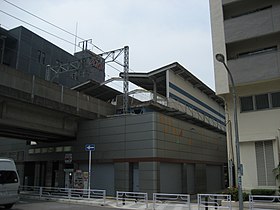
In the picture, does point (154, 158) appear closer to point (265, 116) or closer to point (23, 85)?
point (265, 116)

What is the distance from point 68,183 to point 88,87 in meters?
16.7

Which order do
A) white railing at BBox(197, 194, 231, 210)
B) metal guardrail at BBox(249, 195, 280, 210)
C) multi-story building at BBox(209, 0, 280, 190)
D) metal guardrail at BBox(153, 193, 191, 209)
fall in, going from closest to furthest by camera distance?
1. metal guardrail at BBox(249, 195, 280, 210)
2. white railing at BBox(197, 194, 231, 210)
3. metal guardrail at BBox(153, 193, 191, 209)
4. multi-story building at BBox(209, 0, 280, 190)

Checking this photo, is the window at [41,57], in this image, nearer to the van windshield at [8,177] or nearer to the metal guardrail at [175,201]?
the metal guardrail at [175,201]

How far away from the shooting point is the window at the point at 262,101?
784 inches

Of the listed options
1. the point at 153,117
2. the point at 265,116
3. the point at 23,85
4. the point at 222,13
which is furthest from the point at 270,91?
the point at 23,85

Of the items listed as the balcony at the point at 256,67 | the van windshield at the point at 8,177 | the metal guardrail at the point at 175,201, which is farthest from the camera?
the balcony at the point at 256,67

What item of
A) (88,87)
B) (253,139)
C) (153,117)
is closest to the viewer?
(253,139)

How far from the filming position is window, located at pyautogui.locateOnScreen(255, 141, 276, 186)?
61.8 ft

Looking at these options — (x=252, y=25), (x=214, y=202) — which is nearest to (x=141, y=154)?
(x=214, y=202)

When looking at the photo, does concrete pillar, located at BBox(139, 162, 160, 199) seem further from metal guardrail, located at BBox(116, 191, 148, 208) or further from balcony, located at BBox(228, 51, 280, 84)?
balcony, located at BBox(228, 51, 280, 84)

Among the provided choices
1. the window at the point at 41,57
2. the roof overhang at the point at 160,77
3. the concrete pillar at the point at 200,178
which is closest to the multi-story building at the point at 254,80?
the concrete pillar at the point at 200,178

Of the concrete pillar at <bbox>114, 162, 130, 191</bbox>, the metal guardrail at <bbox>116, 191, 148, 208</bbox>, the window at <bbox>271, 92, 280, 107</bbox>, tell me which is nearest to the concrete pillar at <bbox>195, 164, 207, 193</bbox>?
the concrete pillar at <bbox>114, 162, 130, 191</bbox>

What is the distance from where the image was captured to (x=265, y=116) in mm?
19734

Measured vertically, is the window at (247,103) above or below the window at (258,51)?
below
